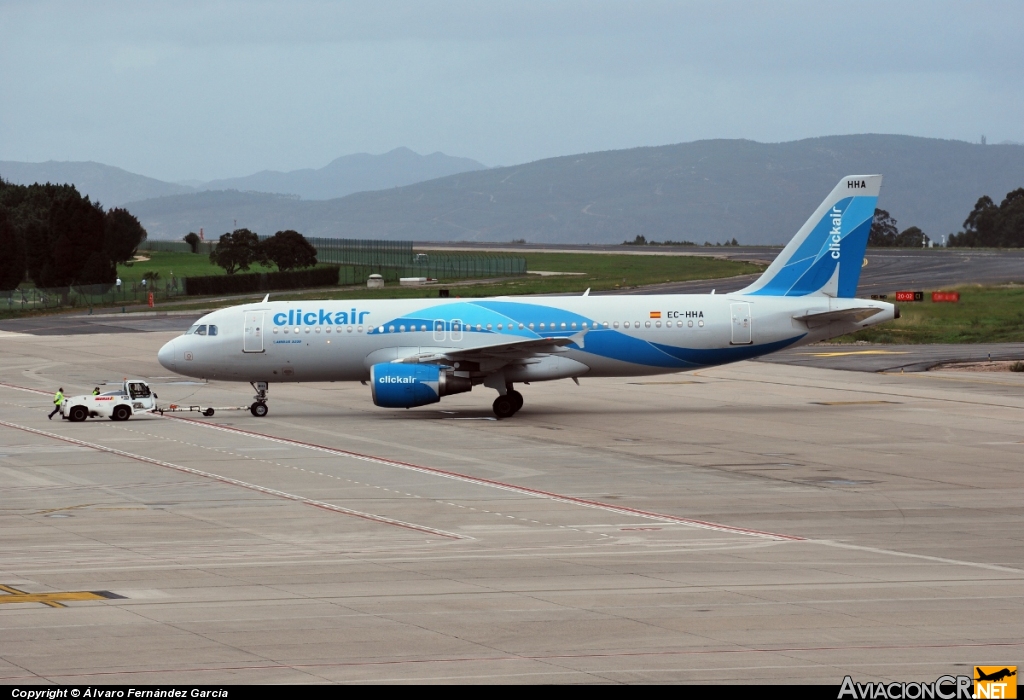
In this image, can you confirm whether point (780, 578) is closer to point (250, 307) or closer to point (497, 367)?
point (497, 367)

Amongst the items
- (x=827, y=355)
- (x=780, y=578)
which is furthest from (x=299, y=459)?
(x=827, y=355)

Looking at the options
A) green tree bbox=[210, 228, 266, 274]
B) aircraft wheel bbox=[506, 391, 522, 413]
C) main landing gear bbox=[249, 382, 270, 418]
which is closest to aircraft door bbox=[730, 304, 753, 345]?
aircraft wheel bbox=[506, 391, 522, 413]

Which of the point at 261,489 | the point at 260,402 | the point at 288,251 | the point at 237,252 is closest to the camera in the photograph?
the point at 261,489

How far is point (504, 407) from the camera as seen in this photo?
42906mm

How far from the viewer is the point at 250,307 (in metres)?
44.4

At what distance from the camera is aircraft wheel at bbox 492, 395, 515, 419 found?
141ft

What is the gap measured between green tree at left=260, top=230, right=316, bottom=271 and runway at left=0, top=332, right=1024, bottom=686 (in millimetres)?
78804

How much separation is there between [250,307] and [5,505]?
1765 cm

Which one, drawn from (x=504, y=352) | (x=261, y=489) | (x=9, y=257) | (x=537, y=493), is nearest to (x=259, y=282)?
(x=9, y=257)

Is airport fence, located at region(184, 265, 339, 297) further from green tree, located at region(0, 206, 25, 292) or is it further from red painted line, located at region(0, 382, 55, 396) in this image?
red painted line, located at region(0, 382, 55, 396)

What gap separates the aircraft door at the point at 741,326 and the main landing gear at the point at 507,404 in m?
7.91

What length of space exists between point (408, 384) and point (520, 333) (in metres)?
4.47

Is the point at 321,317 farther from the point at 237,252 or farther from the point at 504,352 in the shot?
the point at 237,252

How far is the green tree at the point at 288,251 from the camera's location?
123312 millimetres
